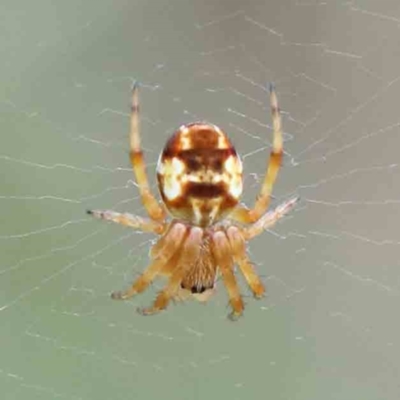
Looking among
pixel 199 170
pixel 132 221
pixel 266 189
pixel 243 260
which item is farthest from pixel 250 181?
pixel 199 170

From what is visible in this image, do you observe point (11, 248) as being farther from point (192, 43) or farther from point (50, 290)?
point (192, 43)

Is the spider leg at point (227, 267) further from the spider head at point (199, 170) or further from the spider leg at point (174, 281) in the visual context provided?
the spider head at point (199, 170)

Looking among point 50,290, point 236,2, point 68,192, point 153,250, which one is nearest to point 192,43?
point 236,2

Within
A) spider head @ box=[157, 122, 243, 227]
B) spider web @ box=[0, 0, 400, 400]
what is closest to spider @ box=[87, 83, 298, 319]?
spider head @ box=[157, 122, 243, 227]

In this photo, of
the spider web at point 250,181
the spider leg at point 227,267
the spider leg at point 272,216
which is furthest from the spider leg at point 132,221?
the spider web at point 250,181

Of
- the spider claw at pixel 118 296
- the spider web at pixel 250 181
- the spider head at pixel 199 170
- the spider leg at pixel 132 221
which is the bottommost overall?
the spider claw at pixel 118 296

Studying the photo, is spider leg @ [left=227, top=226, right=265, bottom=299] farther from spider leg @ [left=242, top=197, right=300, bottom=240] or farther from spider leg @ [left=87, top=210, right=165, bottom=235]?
spider leg @ [left=87, top=210, right=165, bottom=235]

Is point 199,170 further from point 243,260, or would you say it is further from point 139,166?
point 243,260
